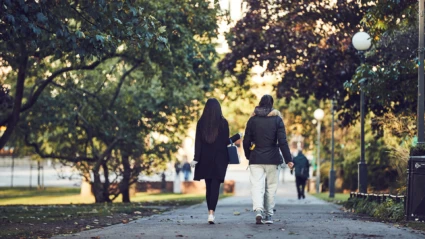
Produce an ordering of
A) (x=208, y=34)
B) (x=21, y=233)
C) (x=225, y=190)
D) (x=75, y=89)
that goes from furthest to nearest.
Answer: (x=225, y=190) → (x=75, y=89) → (x=208, y=34) → (x=21, y=233)

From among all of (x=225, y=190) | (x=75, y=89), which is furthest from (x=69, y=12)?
(x=225, y=190)

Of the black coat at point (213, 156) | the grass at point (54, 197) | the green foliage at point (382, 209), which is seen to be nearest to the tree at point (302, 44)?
the green foliage at point (382, 209)

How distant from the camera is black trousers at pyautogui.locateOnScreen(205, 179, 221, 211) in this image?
1295 centimetres

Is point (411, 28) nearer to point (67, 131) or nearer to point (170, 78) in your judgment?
point (170, 78)

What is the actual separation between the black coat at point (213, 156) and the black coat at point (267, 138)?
1.16 feet

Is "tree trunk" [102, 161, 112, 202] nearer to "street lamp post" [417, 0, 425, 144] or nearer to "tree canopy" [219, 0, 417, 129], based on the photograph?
"tree canopy" [219, 0, 417, 129]

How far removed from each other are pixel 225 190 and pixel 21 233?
104 feet

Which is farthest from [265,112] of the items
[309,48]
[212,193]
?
[309,48]

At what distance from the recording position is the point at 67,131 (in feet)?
94.7

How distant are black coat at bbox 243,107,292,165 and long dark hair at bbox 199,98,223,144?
454 mm

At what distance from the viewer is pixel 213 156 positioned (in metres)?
13.1

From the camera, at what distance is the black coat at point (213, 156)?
13102 mm

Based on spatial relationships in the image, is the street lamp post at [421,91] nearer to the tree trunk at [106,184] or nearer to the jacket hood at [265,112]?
the jacket hood at [265,112]

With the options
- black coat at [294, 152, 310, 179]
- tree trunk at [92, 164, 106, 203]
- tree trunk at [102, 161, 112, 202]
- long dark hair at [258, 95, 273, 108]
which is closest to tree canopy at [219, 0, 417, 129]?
black coat at [294, 152, 310, 179]
